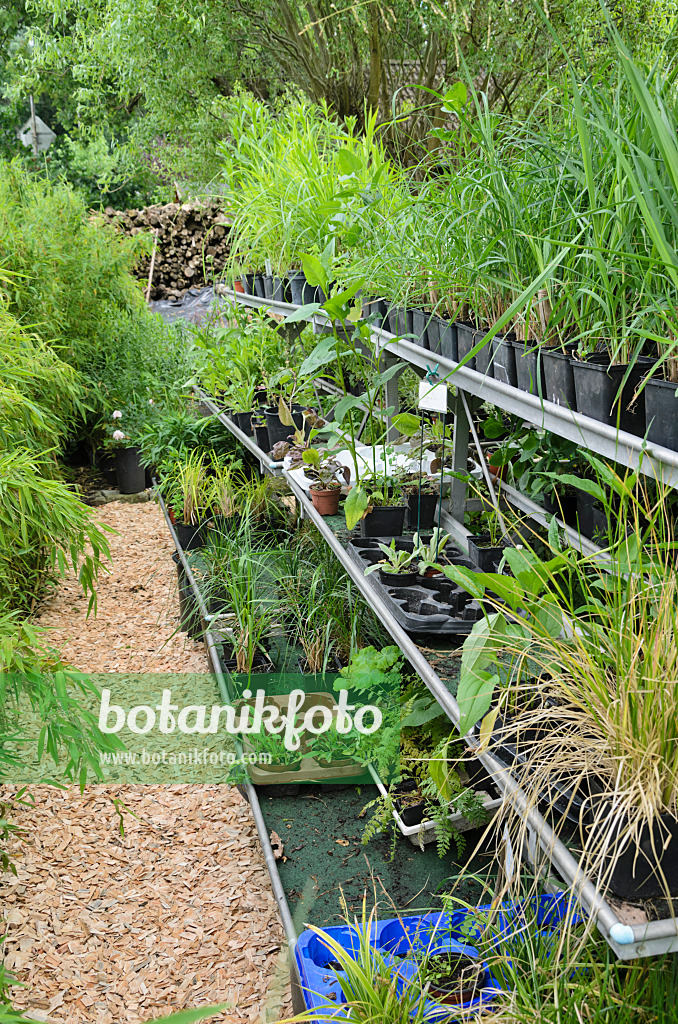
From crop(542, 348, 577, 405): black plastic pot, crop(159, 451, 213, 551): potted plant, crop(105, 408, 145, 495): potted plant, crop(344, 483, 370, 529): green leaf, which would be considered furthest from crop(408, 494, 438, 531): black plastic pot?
crop(105, 408, 145, 495): potted plant

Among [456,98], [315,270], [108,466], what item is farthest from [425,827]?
[108,466]

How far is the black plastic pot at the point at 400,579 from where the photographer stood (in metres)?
1.89

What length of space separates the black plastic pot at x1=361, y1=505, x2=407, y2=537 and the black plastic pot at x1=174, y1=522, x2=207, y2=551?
1976 mm

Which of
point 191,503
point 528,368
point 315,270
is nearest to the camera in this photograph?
point 528,368

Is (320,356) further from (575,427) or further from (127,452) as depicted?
(127,452)

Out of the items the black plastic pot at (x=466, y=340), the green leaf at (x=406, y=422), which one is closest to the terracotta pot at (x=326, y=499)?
the green leaf at (x=406, y=422)

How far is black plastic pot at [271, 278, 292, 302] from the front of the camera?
334cm

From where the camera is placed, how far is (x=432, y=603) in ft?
5.80

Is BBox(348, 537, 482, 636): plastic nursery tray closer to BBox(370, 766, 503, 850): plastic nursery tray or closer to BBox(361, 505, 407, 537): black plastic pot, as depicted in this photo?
BBox(361, 505, 407, 537): black plastic pot

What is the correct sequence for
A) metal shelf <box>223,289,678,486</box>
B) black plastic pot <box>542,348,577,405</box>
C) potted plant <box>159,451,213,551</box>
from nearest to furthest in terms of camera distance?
metal shelf <box>223,289,678,486</box>
black plastic pot <box>542,348,577,405</box>
potted plant <box>159,451,213,551</box>

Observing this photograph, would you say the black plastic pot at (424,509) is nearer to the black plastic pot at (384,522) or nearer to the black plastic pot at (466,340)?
the black plastic pot at (384,522)

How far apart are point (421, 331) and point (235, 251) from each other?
5.59ft

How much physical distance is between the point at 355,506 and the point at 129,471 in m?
4.38

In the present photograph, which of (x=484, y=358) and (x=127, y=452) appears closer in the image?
(x=484, y=358)
